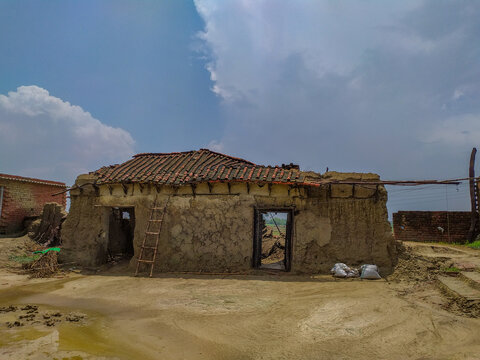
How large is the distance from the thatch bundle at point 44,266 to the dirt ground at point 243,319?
0.98 metres

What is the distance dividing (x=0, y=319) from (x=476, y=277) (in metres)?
9.00

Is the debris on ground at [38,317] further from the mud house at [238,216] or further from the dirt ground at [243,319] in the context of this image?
the mud house at [238,216]

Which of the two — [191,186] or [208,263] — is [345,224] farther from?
[191,186]

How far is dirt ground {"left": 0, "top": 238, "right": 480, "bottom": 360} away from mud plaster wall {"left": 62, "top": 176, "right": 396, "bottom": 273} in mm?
713

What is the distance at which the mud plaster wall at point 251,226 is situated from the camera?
27.5ft

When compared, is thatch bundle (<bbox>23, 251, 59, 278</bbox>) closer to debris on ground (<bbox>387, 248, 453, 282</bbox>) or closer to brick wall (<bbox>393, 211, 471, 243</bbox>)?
debris on ground (<bbox>387, 248, 453, 282</bbox>)

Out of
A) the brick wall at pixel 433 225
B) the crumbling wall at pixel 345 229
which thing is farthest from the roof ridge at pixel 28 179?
the brick wall at pixel 433 225

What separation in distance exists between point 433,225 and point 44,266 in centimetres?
1512

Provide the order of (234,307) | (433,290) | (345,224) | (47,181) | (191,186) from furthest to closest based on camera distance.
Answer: (47,181)
(191,186)
(345,224)
(433,290)
(234,307)

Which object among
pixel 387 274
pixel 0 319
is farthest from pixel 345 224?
pixel 0 319

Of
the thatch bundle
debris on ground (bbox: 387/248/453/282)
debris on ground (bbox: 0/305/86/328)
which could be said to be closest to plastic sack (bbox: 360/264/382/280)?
debris on ground (bbox: 387/248/453/282)

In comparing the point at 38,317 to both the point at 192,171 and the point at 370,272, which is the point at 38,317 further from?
the point at 370,272

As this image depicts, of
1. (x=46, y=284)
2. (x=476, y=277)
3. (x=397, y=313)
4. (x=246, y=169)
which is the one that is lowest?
(x=46, y=284)

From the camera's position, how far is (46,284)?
→ 8016 millimetres
